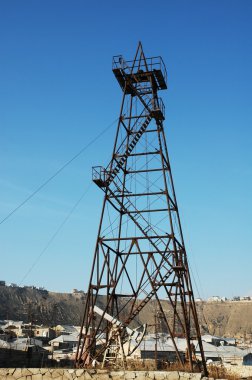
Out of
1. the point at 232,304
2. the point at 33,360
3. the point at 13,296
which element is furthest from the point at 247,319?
the point at 33,360

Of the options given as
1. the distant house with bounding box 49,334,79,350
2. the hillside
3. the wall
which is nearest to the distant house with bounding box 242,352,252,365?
the distant house with bounding box 49,334,79,350

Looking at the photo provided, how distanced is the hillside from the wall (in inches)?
3903

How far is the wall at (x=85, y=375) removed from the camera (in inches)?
650

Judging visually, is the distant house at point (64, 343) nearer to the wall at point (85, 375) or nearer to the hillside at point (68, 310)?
the wall at point (85, 375)

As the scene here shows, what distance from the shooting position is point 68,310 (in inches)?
5443

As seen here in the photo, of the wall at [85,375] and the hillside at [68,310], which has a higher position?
the hillside at [68,310]

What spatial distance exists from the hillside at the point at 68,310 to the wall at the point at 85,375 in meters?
99.1

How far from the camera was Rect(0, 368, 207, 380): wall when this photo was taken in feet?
54.1

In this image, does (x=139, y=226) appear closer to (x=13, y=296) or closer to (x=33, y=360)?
(x=33, y=360)

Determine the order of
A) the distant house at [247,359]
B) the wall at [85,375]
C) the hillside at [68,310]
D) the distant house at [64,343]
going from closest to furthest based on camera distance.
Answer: the wall at [85,375] → the distant house at [247,359] → the distant house at [64,343] → the hillside at [68,310]

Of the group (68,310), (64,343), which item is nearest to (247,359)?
(64,343)

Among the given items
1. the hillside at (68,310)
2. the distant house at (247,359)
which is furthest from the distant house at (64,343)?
the hillside at (68,310)

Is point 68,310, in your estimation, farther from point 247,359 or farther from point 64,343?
point 247,359

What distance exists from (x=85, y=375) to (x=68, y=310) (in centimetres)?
12647
